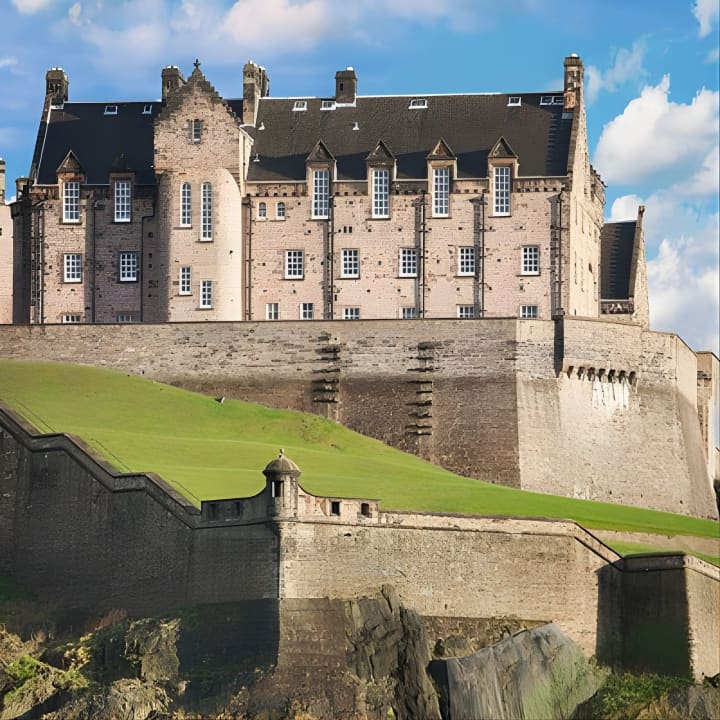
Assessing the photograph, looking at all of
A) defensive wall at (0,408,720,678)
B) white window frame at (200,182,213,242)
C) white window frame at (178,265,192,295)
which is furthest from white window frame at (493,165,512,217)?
defensive wall at (0,408,720,678)

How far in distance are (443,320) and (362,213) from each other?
977cm

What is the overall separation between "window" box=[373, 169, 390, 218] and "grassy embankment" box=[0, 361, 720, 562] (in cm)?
1282

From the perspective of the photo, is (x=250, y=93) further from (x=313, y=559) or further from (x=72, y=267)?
(x=313, y=559)

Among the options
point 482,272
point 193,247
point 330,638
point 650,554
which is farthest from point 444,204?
point 330,638

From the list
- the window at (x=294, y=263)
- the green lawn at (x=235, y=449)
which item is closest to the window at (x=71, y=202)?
the window at (x=294, y=263)

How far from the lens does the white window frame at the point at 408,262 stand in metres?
110

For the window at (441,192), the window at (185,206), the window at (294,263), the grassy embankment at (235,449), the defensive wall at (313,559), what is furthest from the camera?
the window at (294,263)

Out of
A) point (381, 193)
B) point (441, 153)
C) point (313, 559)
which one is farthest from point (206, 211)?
point (313, 559)

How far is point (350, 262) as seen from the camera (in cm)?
11012

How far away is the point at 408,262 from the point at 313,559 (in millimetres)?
35193

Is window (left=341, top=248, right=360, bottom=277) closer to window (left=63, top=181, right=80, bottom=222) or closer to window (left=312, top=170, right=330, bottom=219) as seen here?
window (left=312, top=170, right=330, bottom=219)

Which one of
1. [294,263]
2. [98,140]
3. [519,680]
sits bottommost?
[519,680]

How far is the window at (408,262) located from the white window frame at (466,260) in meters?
1.98

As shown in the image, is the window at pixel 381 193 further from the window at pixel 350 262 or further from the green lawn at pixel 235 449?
the green lawn at pixel 235 449
